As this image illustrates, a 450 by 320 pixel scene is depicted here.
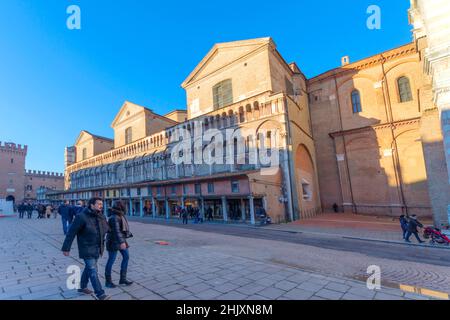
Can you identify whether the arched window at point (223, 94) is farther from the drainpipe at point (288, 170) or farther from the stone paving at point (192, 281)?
the stone paving at point (192, 281)

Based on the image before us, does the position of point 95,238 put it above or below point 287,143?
below

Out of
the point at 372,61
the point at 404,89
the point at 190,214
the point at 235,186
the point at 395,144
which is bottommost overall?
the point at 190,214

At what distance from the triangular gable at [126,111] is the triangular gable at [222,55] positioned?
12.7 metres

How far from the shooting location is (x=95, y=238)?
4043 millimetres

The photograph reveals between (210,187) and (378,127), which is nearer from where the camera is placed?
(210,187)

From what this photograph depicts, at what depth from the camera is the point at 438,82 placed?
A: 39.4ft

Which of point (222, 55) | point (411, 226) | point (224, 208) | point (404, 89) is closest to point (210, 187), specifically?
point (224, 208)

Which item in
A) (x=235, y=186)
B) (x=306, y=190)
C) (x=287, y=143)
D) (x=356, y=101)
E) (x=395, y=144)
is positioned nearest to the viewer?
(x=235, y=186)

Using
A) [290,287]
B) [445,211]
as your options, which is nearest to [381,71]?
[445,211]

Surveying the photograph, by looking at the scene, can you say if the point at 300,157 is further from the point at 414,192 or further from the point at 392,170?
the point at 414,192

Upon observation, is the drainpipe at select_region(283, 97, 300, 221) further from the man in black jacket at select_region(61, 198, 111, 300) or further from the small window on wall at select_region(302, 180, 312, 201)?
the man in black jacket at select_region(61, 198, 111, 300)

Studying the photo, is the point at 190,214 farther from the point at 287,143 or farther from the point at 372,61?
the point at 372,61

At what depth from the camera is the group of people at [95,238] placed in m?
3.88

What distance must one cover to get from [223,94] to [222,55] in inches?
227
